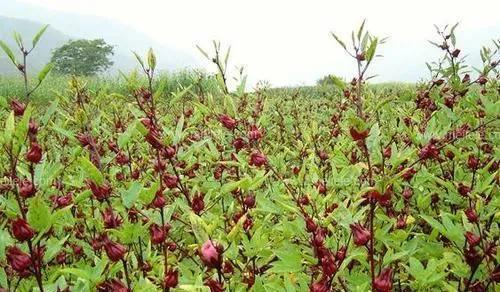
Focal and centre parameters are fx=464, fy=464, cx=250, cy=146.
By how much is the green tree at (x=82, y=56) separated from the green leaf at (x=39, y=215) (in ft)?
241

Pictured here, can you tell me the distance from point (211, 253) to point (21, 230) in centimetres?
44

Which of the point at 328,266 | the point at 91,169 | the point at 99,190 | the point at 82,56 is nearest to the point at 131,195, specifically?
the point at 99,190

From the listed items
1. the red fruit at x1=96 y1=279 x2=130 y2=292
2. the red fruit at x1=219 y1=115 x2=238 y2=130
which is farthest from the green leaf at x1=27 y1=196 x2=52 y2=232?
the red fruit at x1=219 y1=115 x2=238 y2=130

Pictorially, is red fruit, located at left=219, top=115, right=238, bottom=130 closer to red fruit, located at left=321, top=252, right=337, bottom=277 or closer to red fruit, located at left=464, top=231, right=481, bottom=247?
red fruit, located at left=321, top=252, right=337, bottom=277

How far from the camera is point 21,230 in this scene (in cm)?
106

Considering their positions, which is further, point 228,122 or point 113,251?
point 228,122

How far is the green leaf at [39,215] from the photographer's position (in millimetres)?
1075

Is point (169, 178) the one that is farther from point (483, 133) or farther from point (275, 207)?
point (483, 133)

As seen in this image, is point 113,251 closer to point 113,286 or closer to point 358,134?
point 113,286

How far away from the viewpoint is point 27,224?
1.07 m

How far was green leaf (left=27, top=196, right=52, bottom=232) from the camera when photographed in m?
1.08

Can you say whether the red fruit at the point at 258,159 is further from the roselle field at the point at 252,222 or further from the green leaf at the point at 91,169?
the green leaf at the point at 91,169

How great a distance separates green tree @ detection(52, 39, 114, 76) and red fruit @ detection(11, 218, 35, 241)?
7354 cm

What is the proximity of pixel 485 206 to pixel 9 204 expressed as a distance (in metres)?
1.63
